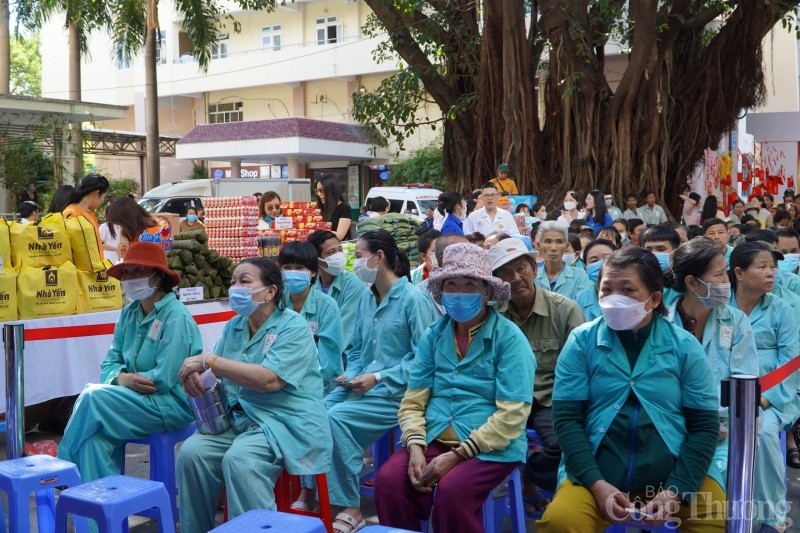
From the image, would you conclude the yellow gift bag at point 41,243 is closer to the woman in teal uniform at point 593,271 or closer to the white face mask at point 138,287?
the white face mask at point 138,287

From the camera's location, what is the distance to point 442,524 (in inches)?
133

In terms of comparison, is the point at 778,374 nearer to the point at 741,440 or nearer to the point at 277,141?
the point at 741,440

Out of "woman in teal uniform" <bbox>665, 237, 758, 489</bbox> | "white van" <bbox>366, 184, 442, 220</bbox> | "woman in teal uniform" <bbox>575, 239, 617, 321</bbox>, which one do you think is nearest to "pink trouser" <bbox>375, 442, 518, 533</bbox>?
"woman in teal uniform" <bbox>665, 237, 758, 489</bbox>

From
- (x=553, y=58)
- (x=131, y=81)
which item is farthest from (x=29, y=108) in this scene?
(x=131, y=81)

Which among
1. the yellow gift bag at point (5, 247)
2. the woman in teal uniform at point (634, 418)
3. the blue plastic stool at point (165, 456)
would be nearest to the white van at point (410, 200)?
the yellow gift bag at point (5, 247)

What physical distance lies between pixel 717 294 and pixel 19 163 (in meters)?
17.2

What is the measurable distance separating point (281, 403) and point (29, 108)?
13984 millimetres

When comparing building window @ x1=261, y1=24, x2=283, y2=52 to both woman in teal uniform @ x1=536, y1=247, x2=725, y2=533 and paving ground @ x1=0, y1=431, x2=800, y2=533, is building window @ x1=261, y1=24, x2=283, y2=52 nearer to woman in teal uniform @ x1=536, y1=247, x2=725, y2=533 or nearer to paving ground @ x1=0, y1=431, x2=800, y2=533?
paving ground @ x1=0, y1=431, x2=800, y2=533

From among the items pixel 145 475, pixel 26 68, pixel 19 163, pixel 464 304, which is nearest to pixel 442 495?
pixel 464 304

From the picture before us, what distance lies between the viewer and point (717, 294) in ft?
12.6

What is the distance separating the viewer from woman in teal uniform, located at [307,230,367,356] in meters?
5.45

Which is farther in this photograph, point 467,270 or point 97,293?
point 97,293

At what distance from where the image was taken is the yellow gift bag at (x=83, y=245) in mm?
5914

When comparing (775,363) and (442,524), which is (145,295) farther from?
(775,363)
